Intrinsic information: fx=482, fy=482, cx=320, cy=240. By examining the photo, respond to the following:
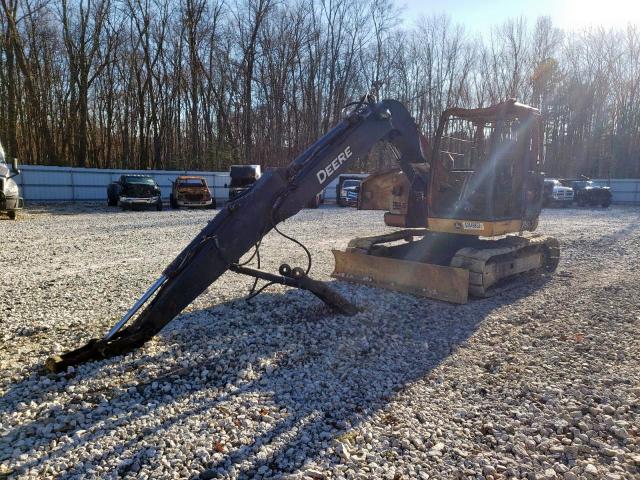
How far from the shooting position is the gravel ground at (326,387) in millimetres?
3035

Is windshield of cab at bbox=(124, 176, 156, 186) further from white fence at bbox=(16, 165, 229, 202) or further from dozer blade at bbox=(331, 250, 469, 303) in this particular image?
dozer blade at bbox=(331, 250, 469, 303)

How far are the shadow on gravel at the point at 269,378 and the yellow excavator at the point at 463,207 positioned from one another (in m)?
0.62

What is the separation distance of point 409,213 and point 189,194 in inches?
674

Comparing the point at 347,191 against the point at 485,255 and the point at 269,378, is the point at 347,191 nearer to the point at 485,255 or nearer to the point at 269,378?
the point at 485,255

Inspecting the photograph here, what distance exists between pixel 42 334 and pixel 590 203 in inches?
1196

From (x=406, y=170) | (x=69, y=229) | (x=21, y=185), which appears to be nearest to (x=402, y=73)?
(x=21, y=185)

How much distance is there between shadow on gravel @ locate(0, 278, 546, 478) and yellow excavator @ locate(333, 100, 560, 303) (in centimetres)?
62

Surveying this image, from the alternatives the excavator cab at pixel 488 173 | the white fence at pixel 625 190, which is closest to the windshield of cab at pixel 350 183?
the white fence at pixel 625 190

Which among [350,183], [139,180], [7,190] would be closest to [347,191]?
[350,183]

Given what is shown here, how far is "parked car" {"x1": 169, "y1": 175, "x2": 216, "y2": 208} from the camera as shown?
75.3 ft

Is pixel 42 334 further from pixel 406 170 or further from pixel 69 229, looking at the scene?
pixel 69 229

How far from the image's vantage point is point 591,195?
28.5 metres

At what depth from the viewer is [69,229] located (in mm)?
14094

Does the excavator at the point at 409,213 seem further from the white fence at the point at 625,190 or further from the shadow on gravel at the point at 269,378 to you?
the white fence at the point at 625,190
